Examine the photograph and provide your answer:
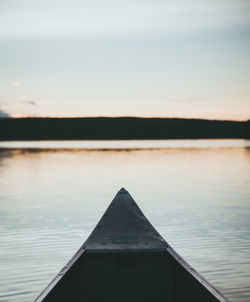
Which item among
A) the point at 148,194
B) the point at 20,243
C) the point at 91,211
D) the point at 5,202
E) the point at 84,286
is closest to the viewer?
the point at 84,286

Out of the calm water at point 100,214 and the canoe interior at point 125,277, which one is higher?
the calm water at point 100,214

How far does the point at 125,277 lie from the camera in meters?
7.50

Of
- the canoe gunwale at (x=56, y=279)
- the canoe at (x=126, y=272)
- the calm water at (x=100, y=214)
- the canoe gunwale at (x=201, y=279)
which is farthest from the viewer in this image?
the calm water at (x=100, y=214)

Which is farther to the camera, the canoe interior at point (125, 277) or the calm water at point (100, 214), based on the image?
the calm water at point (100, 214)

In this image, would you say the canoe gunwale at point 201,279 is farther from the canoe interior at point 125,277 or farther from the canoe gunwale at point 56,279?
the canoe gunwale at point 56,279

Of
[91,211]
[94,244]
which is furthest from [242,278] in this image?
[91,211]

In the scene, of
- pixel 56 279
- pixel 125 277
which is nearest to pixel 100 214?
pixel 125 277

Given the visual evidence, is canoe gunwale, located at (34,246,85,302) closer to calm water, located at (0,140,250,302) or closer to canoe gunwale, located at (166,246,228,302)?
canoe gunwale, located at (166,246,228,302)

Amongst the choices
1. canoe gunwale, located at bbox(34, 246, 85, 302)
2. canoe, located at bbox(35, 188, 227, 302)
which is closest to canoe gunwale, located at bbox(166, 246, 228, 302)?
canoe, located at bbox(35, 188, 227, 302)

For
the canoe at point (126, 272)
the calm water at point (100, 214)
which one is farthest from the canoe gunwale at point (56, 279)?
the calm water at point (100, 214)

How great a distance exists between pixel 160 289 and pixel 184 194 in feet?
67.7

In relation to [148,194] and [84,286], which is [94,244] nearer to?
[84,286]

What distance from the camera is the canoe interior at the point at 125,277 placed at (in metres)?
7.34

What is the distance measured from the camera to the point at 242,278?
1079cm
